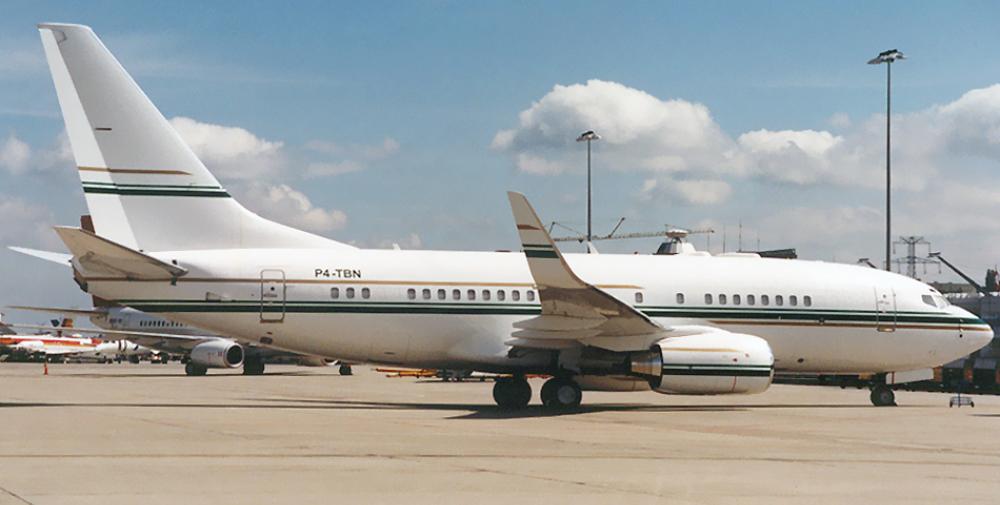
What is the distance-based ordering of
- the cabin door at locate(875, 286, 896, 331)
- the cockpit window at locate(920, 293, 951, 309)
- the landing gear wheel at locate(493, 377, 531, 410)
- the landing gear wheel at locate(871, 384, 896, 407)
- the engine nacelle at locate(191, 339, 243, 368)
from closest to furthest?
the landing gear wheel at locate(493, 377, 531, 410) < the cabin door at locate(875, 286, 896, 331) < the cockpit window at locate(920, 293, 951, 309) < the landing gear wheel at locate(871, 384, 896, 407) < the engine nacelle at locate(191, 339, 243, 368)

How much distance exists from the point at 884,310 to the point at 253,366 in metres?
33.6

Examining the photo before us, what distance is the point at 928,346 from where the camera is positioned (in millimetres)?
27969

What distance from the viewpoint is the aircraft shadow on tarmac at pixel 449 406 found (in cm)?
2405

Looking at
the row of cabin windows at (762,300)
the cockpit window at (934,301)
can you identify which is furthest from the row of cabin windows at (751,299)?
the cockpit window at (934,301)

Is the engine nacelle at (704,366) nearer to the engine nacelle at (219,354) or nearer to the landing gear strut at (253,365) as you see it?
the engine nacelle at (219,354)

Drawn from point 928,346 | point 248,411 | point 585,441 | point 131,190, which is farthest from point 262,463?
point 928,346

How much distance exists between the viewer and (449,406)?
1050 inches

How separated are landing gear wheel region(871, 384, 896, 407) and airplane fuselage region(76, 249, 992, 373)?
85 centimetres

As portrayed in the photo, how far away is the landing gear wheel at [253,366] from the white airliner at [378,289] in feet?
96.4

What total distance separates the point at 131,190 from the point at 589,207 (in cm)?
3255

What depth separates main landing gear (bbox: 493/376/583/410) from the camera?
24.7m

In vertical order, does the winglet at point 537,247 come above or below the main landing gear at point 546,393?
above

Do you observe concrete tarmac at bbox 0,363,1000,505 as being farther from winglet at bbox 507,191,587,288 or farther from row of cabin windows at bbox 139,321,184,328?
row of cabin windows at bbox 139,321,184,328

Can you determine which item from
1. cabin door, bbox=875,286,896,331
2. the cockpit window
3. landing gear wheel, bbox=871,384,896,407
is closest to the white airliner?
cabin door, bbox=875,286,896,331
